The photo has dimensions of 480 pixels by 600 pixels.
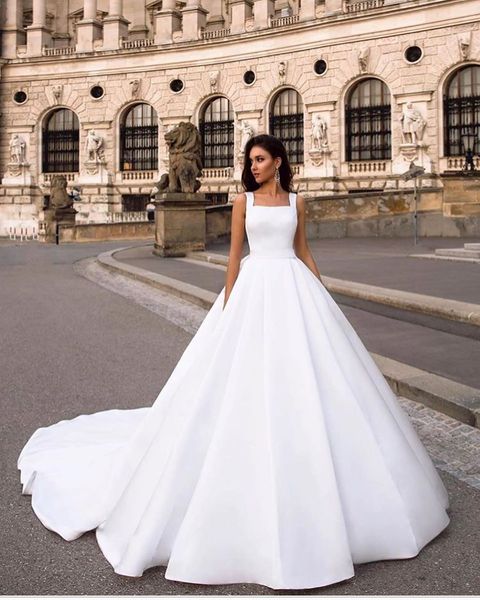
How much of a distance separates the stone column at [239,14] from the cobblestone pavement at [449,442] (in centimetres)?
3514

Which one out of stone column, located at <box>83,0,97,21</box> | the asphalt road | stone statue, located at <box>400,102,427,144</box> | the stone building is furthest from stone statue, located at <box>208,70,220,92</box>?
the asphalt road

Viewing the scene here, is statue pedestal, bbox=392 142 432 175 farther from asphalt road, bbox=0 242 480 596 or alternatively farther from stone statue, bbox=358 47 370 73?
asphalt road, bbox=0 242 480 596

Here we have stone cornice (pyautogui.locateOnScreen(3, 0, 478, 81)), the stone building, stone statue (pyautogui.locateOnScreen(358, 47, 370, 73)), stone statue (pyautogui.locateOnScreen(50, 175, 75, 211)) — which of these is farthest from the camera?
stone statue (pyautogui.locateOnScreen(358, 47, 370, 73))

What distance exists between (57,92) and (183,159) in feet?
80.4

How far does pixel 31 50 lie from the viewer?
41594mm

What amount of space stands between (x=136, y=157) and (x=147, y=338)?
33368 mm

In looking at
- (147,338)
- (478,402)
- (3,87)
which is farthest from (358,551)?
(3,87)

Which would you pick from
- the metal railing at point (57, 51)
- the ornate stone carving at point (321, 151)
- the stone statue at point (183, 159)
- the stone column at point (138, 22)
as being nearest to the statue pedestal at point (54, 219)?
the stone statue at point (183, 159)

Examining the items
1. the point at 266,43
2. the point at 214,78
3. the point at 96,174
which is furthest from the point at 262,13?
the point at 96,174

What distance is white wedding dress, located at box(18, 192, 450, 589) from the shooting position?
9.11 ft

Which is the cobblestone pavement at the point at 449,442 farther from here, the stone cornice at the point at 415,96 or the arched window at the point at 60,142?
the arched window at the point at 60,142

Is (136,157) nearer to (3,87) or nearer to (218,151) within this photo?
(218,151)

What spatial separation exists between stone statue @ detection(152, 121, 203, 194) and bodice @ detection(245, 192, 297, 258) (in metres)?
16.3

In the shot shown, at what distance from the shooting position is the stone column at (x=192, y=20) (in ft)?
126
